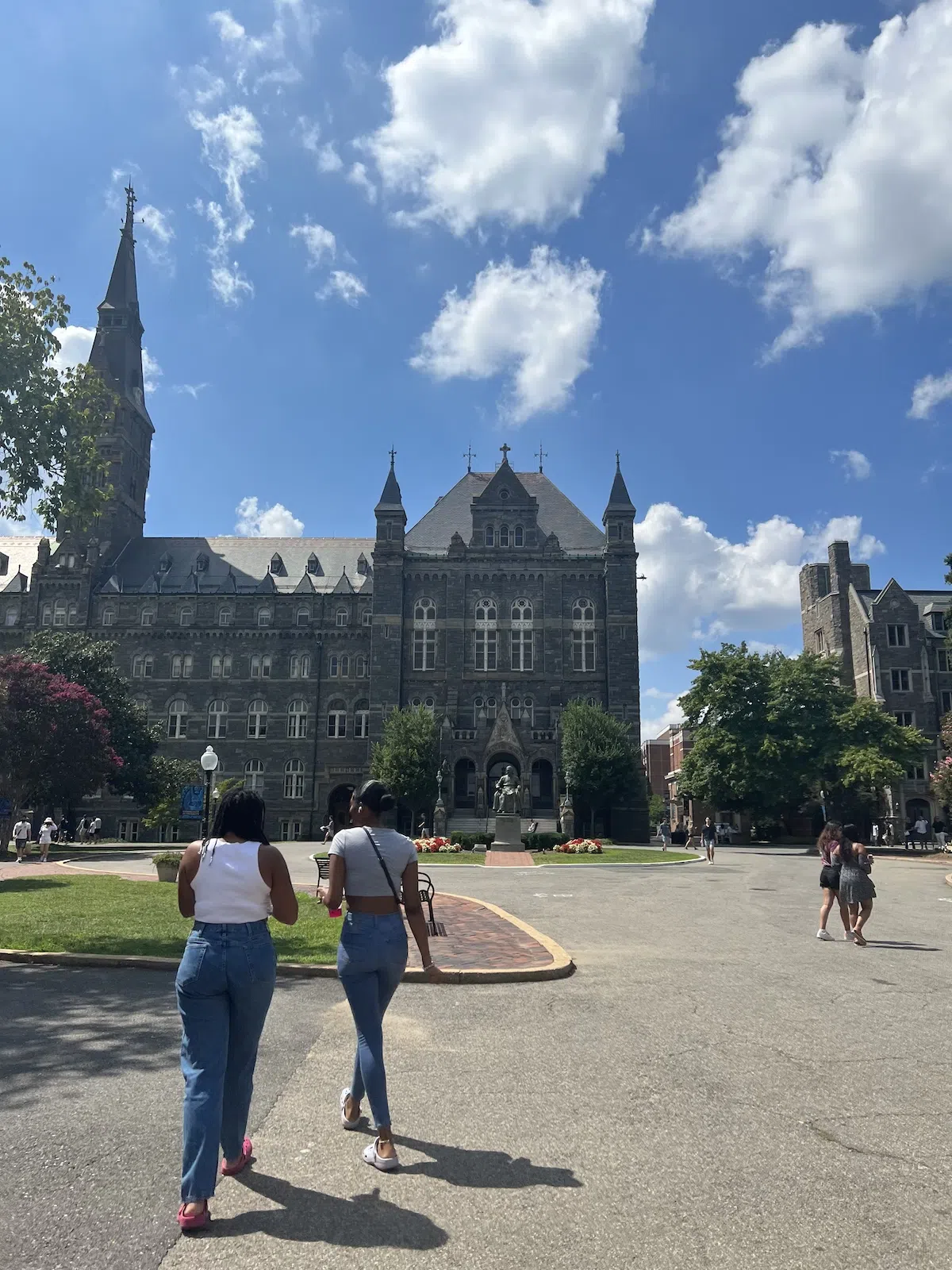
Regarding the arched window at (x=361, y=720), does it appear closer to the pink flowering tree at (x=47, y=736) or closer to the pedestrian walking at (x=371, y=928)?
the pink flowering tree at (x=47, y=736)

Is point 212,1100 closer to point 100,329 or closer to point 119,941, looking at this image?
point 119,941

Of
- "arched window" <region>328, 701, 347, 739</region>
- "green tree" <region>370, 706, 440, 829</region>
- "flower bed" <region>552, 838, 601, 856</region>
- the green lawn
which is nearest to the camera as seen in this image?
the green lawn

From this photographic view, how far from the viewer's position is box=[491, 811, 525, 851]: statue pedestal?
1473 inches

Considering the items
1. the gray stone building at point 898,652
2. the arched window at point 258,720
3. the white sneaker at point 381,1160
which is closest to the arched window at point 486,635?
the arched window at point 258,720

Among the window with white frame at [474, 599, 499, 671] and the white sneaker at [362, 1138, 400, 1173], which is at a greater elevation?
the window with white frame at [474, 599, 499, 671]

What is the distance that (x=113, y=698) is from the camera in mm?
47719

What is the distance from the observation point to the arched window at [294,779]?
5794 centimetres

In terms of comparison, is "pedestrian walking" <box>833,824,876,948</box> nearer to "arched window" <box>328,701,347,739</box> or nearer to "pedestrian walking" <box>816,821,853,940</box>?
"pedestrian walking" <box>816,821,853,940</box>

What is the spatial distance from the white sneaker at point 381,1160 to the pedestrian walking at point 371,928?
0.13 ft

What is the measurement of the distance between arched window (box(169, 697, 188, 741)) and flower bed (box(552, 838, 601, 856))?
31072mm

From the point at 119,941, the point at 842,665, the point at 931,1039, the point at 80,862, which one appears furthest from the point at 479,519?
the point at 931,1039

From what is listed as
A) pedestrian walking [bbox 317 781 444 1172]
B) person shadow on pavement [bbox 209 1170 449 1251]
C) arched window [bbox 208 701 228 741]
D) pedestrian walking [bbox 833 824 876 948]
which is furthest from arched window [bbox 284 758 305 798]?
person shadow on pavement [bbox 209 1170 449 1251]

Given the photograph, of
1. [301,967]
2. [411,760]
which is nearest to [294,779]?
[411,760]

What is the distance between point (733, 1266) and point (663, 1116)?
1885 mm
